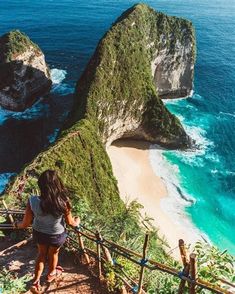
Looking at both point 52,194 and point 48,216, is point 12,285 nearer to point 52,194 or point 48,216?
point 48,216

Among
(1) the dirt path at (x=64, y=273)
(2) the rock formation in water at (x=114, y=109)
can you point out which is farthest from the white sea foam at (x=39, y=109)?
(1) the dirt path at (x=64, y=273)

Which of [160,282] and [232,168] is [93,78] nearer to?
[232,168]

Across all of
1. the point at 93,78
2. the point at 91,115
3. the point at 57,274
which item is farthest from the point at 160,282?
the point at 93,78

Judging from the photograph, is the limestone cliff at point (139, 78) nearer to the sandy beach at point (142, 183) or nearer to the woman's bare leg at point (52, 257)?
the sandy beach at point (142, 183)

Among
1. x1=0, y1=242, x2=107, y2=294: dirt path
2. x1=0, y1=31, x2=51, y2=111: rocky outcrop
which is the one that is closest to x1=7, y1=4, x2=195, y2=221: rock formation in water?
x1=0, y1=242, x2=107, y2=294: dirt path

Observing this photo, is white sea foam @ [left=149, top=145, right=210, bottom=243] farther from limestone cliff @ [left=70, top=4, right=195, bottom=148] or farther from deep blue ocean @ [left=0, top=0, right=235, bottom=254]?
limestone cliff @ [left=70, top=4, right=195, bottom=148]
